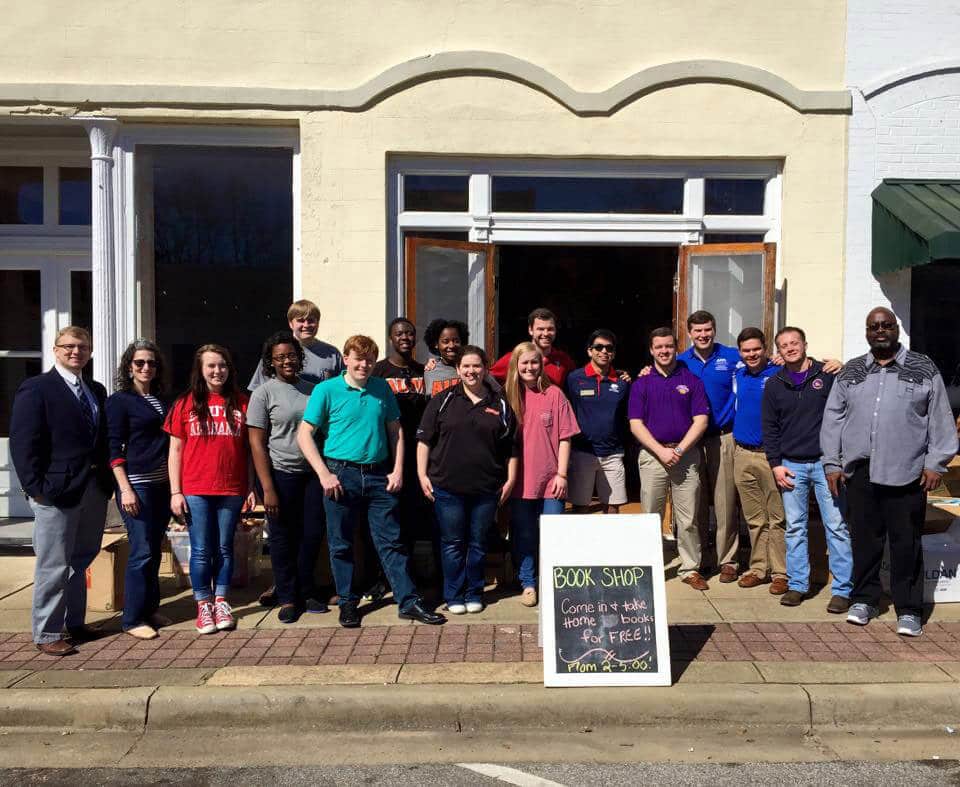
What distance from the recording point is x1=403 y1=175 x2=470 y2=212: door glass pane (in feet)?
26.0

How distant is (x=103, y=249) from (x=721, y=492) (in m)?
5.55

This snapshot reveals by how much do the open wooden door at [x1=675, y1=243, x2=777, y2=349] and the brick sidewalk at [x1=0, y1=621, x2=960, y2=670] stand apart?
297 cm

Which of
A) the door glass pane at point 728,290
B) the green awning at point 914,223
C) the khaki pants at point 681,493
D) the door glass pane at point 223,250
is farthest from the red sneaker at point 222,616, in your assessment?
the green awning at point 914,223

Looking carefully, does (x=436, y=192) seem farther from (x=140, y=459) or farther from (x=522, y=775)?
(x=522, y=775)

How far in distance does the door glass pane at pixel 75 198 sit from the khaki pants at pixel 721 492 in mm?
6197

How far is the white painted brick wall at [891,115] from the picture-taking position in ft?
25.5

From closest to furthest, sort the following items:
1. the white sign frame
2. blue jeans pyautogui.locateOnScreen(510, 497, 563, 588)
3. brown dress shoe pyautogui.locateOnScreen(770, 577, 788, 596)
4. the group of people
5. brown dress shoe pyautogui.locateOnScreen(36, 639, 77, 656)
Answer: the white sign frame
brown dress shoe pyautogui.locateOnScreen(36, 639, 77, 656)
the group of people
blue jeans pyautogui.locateOnScreen(510, 497, 563, 588)
brown dress shoe pyautogui.locateOnScreen(770, 577, 788, 596)

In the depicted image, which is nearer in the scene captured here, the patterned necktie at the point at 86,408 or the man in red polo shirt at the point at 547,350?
the patterned necktie at the point at 86,408

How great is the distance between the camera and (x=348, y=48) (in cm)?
768

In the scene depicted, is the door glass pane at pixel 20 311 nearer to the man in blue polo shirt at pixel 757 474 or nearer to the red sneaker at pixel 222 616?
the red sneaker at pixel 222 616

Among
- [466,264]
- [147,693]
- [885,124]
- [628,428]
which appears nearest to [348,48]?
[466,264]

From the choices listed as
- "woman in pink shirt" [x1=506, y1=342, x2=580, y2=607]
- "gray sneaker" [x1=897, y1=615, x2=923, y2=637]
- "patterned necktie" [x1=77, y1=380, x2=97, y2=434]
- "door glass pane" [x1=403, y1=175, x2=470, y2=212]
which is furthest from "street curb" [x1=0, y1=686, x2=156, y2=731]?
"door glass pane" [x1=403, y1=175, x2=470, y2=212]

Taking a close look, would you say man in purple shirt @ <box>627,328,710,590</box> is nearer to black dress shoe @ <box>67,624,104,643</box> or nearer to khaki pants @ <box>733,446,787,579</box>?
khaki pants @ <box>733,446,787,579</box>

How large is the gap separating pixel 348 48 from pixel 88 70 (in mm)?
2208
